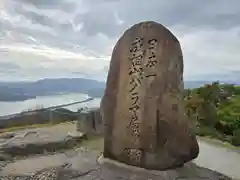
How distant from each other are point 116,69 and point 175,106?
1037mm

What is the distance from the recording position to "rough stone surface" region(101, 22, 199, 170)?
412 cm

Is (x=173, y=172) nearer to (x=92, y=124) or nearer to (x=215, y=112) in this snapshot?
(x=92, y=124)

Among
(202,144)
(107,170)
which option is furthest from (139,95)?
(202,144)

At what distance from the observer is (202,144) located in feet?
23.7

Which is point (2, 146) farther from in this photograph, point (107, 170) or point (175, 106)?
point (175, 106)

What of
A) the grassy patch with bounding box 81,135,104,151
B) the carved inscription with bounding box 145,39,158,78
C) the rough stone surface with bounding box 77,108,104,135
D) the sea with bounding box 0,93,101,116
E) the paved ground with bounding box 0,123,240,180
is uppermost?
the carved inscription with bounding box 145,39,158,78

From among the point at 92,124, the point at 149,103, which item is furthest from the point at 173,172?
the point at 92,124

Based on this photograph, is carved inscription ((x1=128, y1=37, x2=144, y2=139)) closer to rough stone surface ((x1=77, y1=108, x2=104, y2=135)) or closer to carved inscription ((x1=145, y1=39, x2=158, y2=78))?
carved inscription ((x1=145, y1=39, x2=158, y2=78))

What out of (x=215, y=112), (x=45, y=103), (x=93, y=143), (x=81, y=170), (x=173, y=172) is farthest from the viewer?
(x=45, y=103)

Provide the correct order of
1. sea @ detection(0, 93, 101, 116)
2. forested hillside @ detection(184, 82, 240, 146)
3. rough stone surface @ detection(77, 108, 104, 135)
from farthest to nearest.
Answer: sea @ detection(0, 93, 101, 116), forested hillside @ detection(184, 82, 240, 146), rough stone surface @ detection(77, 108, 104, 135)

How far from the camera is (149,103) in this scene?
4.15 metres

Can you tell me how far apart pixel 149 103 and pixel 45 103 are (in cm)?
602

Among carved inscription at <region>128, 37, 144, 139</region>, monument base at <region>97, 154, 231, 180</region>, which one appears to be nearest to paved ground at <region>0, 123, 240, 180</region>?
monument base at <region>97, 154, 231, 180</region>

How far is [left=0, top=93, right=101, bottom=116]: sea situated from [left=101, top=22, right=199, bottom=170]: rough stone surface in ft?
14.1
